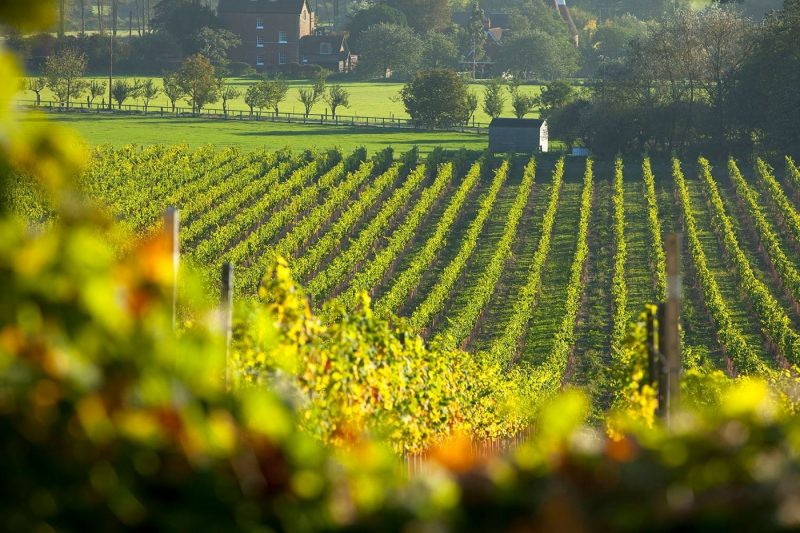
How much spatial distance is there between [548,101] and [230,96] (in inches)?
897

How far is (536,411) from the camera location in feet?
75.7

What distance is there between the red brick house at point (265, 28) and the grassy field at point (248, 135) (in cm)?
3262

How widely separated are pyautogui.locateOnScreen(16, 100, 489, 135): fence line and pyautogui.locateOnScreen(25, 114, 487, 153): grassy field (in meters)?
2.01

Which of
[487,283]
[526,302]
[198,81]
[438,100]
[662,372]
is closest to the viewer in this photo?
[662,372]

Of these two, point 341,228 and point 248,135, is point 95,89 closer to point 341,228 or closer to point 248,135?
point 248,135

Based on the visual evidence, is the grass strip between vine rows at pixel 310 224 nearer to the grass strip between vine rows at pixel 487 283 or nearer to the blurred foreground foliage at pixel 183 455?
the grass strip between vine rows at pixel 487 283

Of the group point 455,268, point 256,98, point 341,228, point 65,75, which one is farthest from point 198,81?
point 455,268

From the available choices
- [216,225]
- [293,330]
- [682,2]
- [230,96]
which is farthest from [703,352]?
[682,2]

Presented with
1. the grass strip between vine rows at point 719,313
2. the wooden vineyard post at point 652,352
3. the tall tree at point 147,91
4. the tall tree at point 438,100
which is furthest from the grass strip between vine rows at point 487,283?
the tall tree at point 147,91

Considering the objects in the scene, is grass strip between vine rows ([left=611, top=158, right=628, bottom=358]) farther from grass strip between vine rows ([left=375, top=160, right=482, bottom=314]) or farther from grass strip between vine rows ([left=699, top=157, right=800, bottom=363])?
grass strip between vine rows ([left=375, top=160, right=482, bottom=314])

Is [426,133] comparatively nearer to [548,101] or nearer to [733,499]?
[548,101]

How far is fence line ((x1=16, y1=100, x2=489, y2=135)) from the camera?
8569 cm

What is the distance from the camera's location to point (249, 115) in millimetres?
90625

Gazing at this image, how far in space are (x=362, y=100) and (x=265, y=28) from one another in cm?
2173
